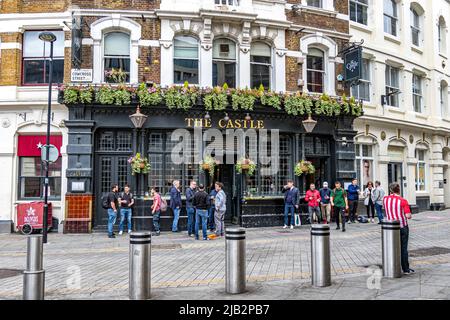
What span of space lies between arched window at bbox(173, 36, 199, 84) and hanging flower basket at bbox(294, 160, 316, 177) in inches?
207

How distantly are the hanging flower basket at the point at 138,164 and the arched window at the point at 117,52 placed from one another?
3.21 metres

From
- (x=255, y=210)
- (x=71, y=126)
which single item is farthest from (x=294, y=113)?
(x=71, y=126)

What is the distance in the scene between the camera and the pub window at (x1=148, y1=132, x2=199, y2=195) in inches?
648

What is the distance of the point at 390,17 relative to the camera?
23.2 meters

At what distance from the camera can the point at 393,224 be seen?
7633 millimetres

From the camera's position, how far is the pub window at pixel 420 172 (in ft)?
79.4

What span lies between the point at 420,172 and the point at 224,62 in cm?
1396

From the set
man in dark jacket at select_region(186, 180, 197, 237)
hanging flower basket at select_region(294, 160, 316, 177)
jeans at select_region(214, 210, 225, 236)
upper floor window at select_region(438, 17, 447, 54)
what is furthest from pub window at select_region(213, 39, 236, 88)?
upper floor window at select_region(438, 17, 447, 54)

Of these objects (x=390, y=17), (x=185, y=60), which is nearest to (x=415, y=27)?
(x=390, y=17)

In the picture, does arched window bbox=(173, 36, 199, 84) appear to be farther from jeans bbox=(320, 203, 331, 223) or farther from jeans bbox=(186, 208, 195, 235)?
jeans bbox=(320, 203, 331, 223)

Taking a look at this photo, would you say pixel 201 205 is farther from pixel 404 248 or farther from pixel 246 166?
pixel 404 248

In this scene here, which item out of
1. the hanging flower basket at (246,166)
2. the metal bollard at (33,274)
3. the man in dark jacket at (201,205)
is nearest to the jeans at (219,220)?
the man in dark jacket at (201,205)

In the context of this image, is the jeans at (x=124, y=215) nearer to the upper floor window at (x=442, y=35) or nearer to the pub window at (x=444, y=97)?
the pub window at (x=444, y=97)
